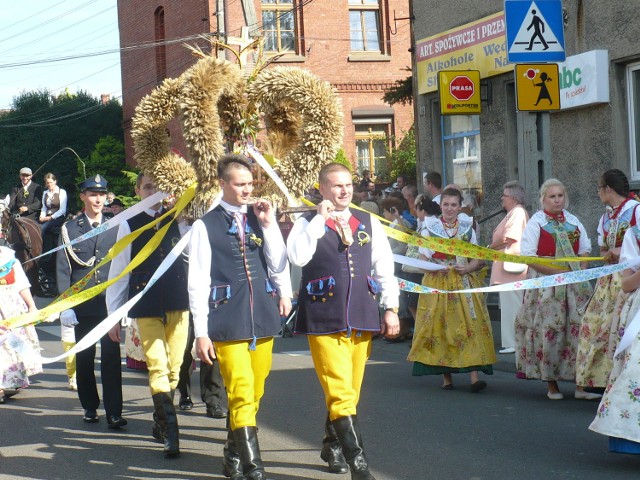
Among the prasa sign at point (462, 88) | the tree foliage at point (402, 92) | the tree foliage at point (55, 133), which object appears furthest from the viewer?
the tree foliage at point (55, 133)

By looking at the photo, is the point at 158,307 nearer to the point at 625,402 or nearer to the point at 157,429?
the point at 157,429

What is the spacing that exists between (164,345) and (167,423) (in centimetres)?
59

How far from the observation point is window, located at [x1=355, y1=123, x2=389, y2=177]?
108 feet

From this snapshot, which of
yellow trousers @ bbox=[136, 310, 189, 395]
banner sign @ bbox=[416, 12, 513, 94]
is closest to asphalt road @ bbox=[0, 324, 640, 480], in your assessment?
yellow trousers @ bbox=[136, 310, 189, 395]

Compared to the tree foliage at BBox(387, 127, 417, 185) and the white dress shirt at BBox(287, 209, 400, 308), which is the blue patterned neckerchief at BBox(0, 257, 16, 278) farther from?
the tree foliage at BBox(387, 127, 417, 185)

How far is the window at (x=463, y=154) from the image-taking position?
734 inches

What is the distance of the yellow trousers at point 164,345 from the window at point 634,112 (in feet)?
27.0

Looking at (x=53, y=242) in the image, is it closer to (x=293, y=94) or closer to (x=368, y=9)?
(x=293, y=94)

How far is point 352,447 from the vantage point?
6500 mm

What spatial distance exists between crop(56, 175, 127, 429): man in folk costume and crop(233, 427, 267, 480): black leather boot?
251 centimetres

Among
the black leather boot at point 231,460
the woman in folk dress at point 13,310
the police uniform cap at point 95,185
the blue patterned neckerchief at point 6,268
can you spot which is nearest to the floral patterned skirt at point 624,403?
the black leather boot at point 231,460

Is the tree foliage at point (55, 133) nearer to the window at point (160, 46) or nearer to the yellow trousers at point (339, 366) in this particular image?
the window at point (160, 46)

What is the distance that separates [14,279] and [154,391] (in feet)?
10.9

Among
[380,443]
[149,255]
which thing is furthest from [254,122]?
[380,443]
